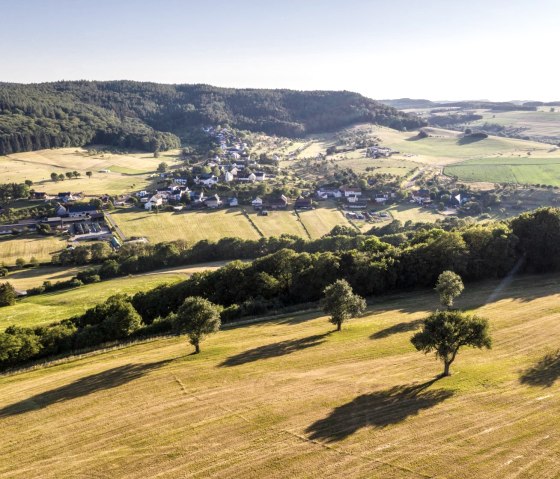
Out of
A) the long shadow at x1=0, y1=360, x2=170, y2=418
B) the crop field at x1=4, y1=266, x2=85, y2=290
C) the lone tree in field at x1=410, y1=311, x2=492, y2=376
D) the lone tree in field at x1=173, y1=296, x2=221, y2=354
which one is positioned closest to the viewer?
the lone tree in field at x1=410, y1=311, x2=492, y2=376

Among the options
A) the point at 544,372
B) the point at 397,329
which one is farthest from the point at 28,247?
the point at 544,372

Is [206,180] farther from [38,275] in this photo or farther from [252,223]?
[38,275]

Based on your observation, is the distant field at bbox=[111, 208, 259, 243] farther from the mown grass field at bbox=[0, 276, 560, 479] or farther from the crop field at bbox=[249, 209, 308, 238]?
the mown grass field at bbox=[0, 276, 560, 479]

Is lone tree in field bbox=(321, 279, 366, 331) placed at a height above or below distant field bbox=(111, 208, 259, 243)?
below

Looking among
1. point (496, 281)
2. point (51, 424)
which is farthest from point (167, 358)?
point (496, 281)

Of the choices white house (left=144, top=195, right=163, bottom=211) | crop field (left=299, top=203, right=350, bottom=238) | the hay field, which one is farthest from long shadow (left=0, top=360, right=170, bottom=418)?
white house (left=144, top=195, right=163, bottom=211)
